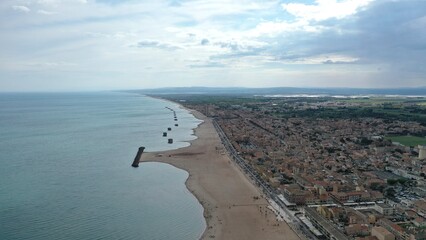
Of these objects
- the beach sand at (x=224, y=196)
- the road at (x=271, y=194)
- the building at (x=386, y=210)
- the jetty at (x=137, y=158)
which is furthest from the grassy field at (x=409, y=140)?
the jetty at (x=137, y=158)

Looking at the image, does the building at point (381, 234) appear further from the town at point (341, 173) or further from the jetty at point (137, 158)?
the jetty at point (137, 158)

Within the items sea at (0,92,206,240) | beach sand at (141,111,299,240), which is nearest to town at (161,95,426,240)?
beach sand at (141,111,299,240)

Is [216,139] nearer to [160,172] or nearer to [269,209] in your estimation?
[160,172]

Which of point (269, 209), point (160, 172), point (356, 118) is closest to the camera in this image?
point (269, 209)

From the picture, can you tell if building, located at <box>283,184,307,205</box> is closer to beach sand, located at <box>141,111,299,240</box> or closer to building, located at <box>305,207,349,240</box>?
beach sand, located at <box>141,111,299,240</box>

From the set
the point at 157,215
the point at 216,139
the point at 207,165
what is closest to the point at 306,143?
the point at 216,139
